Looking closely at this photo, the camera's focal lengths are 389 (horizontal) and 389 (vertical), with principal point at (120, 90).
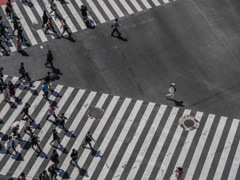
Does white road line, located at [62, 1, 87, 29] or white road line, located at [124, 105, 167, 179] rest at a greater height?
white road line, located at [62, 1, 87, 29]

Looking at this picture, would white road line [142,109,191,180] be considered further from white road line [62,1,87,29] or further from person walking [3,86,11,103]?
white road line [62,1,87,29]

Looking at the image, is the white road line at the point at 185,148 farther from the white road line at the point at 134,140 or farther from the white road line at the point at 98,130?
the white road line at the point at 98,130

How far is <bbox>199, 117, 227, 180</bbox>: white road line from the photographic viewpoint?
26.0m

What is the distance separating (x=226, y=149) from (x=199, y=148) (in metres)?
1.87

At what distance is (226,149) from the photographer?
2720 centimetres

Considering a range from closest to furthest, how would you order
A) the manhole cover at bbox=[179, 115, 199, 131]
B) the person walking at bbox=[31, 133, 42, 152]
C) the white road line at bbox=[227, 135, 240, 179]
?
1. the white road line at bbox=[227, 135, 240, 179]
2. the person walking at bbox=[31, 133, 42, 152]
3. the manhole cover at bbox=[179, 115, 199, 131]

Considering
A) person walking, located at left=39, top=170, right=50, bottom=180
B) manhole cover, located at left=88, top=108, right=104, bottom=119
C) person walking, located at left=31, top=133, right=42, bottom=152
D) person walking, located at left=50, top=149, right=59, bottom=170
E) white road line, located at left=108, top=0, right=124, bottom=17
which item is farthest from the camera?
white road line, located at left=108, top=0, right=124, bottom=17

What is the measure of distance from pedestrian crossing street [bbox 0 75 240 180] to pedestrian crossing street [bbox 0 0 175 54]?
7001mm

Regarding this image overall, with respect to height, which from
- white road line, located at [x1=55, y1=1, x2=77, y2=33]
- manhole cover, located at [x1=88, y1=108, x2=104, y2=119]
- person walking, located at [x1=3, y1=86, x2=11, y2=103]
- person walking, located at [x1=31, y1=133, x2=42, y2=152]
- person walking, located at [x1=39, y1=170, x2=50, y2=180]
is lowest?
person walking, located at [x1=39, y1=170, x2=50, y2=180]

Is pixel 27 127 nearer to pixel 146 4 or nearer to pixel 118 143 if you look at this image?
pixel 118 143

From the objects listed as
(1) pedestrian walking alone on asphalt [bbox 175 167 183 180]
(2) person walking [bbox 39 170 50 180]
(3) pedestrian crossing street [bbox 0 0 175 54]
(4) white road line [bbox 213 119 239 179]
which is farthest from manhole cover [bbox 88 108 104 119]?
(4) white road line [bbox 213 119 239 179]

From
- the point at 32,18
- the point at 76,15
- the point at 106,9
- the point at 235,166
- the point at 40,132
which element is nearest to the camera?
the point at 235,166

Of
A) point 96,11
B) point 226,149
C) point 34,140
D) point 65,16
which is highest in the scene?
point 96,11

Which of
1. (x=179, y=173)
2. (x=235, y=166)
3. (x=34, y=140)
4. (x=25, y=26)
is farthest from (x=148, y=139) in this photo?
(x=25, y=26)
